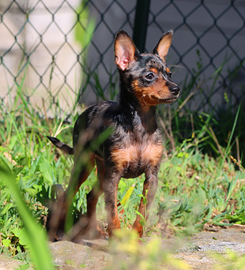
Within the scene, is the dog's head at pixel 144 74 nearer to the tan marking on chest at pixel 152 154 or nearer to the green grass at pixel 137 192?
the tan marking on chest at pixel 152 154

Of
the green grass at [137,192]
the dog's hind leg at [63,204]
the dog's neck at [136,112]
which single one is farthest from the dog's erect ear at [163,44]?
the green grass at [137,192]

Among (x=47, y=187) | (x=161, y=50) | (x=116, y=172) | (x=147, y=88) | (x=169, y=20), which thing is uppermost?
(x=169, y=20)

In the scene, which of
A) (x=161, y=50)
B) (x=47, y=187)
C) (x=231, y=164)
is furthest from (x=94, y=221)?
(x=231, y=164)

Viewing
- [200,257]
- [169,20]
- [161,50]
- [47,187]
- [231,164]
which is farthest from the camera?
[169,20]

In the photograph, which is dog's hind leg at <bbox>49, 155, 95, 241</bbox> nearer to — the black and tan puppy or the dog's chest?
the black and tan puppy

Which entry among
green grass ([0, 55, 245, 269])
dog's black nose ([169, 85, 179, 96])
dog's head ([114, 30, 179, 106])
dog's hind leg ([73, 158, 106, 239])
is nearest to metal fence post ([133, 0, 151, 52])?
green grass ([0, 55, 245, 269])

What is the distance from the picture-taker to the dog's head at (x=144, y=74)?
6.35 ft

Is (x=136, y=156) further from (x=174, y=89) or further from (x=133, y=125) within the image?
A: (x=174, y=89)

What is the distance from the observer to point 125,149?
6.49 feet

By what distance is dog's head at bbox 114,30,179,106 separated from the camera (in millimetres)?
1936

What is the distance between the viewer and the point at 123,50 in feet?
6.98

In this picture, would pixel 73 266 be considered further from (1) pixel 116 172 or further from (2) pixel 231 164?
(2) pixel 231 164

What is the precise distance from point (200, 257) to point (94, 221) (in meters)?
0.73

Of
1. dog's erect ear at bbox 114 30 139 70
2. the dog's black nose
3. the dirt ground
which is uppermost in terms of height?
dog's erect ear at bbox 114 30 139 70
